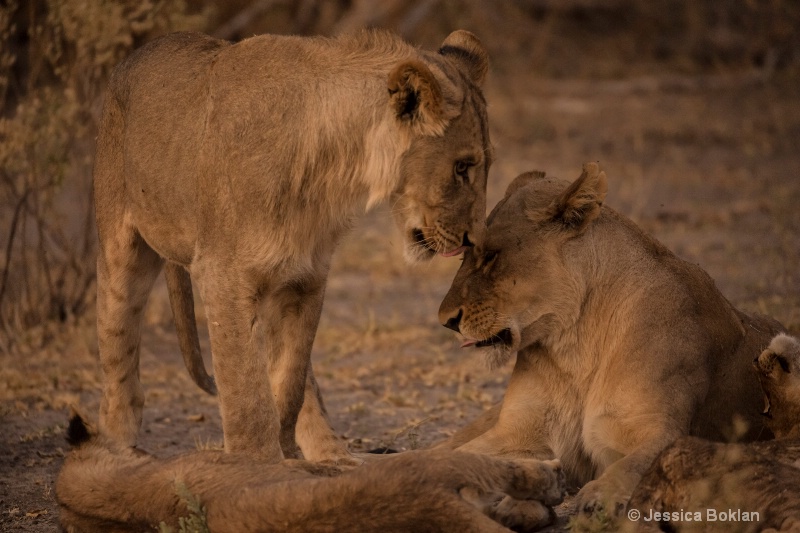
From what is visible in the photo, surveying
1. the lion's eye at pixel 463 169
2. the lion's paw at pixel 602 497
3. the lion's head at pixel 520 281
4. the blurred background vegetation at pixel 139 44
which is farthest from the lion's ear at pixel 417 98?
the blurred background vegetation at pixel 139 44

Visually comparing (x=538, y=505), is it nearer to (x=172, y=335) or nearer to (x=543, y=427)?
(x=543, y=427)

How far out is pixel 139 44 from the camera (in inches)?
390

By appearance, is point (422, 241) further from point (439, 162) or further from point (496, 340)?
point (496, 340)

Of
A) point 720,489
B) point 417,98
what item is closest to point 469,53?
point 417,98

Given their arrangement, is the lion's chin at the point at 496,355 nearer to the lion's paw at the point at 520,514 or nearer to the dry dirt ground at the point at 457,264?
the dry dirt ground at the point at 457,264

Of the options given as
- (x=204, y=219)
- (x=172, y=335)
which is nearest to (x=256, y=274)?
(x=204, y=219)

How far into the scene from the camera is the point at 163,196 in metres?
4.92

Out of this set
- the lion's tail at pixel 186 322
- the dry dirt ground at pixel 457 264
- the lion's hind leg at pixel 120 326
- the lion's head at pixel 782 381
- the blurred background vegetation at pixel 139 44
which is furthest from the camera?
the blurred background vegetation at pixel 139 44

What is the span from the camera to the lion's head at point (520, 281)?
446 centimetres

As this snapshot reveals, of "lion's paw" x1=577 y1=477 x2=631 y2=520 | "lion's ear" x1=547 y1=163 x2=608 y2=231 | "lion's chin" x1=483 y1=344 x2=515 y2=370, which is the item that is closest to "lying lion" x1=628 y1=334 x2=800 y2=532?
"lion's paw" x1=577 y1=477 x2=631 y2=520

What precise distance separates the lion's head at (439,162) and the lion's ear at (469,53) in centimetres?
29

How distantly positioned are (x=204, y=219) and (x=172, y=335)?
3.39m

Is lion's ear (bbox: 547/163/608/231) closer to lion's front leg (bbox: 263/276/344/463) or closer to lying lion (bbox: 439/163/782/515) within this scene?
lying lion (bbox: 439/163/782/515)

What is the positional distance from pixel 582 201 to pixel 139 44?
20.7ft
